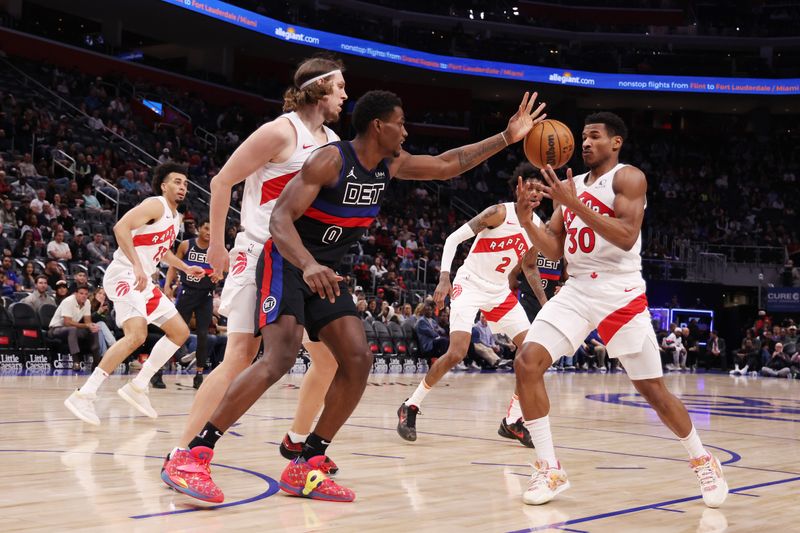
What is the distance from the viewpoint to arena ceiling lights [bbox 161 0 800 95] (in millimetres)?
28219

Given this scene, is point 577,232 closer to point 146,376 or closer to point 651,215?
point 146,376

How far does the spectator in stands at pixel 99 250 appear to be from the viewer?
608 inches

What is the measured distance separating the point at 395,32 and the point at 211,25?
269 inches

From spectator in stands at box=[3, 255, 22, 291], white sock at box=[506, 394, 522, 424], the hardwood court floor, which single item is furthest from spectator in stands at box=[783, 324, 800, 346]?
white sock at box=[506, 394, 522, 424]

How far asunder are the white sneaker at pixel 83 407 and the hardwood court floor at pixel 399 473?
118 mm

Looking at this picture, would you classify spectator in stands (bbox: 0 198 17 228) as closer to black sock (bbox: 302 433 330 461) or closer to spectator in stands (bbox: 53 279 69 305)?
spectator in stands (bbox: 53 279 69 305)

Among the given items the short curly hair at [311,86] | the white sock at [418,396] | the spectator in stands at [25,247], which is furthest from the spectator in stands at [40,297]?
the short curly hair at [311,86]

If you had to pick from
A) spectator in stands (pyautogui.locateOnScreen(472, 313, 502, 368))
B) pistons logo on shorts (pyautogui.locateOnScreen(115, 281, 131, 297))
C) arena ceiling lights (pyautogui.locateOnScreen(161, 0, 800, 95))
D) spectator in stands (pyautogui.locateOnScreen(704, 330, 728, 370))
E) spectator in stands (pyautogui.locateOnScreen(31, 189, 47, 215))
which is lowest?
spectator in stands (pyautogui.locateOnScreen(704, 330, 728, 370))

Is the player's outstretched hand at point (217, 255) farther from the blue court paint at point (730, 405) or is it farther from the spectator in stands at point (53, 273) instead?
the spectator in stands at point (53, 273)

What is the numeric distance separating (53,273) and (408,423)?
886 centimetres

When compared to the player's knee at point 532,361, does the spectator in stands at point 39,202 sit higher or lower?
higher

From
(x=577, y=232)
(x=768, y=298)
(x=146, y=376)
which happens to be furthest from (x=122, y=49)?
(x=577, y=232)

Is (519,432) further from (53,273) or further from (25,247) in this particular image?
(25,247)

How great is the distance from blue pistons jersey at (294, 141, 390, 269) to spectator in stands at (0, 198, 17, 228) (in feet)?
40.1
